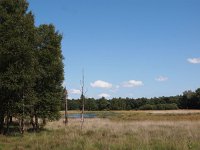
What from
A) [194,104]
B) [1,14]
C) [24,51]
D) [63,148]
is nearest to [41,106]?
[24,51]

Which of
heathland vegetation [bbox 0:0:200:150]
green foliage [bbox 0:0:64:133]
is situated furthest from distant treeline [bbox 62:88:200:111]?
green foliage [bbox 0:0:64:133]

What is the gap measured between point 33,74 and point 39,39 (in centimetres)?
410

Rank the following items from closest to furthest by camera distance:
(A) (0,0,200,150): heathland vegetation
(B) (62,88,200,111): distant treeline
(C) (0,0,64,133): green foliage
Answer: (A) (0,0,200,150): heathland vegetation → (C) (0,0,64,133): green foliage → (B) (62,88,200,111): distant treeline

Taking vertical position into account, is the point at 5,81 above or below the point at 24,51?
below

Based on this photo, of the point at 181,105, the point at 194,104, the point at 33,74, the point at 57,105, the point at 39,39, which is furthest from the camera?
the point at 181,105

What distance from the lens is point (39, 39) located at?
31375 millimetres

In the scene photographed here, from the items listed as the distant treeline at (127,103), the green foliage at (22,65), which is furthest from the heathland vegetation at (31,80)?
the distant treeline at (127,103)

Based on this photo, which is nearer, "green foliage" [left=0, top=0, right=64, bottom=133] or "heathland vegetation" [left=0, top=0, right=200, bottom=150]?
"heathland vegetation" [left=0, top=0, right=200, bottom=150]

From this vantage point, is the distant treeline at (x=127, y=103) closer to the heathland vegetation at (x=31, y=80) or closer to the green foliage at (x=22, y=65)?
the heathland vegetation at (x=31, y=80)

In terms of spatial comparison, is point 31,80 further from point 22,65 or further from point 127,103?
point 127,103

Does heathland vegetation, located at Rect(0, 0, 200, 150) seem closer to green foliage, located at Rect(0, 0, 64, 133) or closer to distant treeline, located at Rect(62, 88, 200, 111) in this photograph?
green foliage, located at Rect(0, 0, 64, 133)

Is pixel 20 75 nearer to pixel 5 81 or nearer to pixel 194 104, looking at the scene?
pixel 5 81

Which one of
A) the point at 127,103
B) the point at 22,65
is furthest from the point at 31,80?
the point at 127,103

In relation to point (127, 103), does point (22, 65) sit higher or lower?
lower
